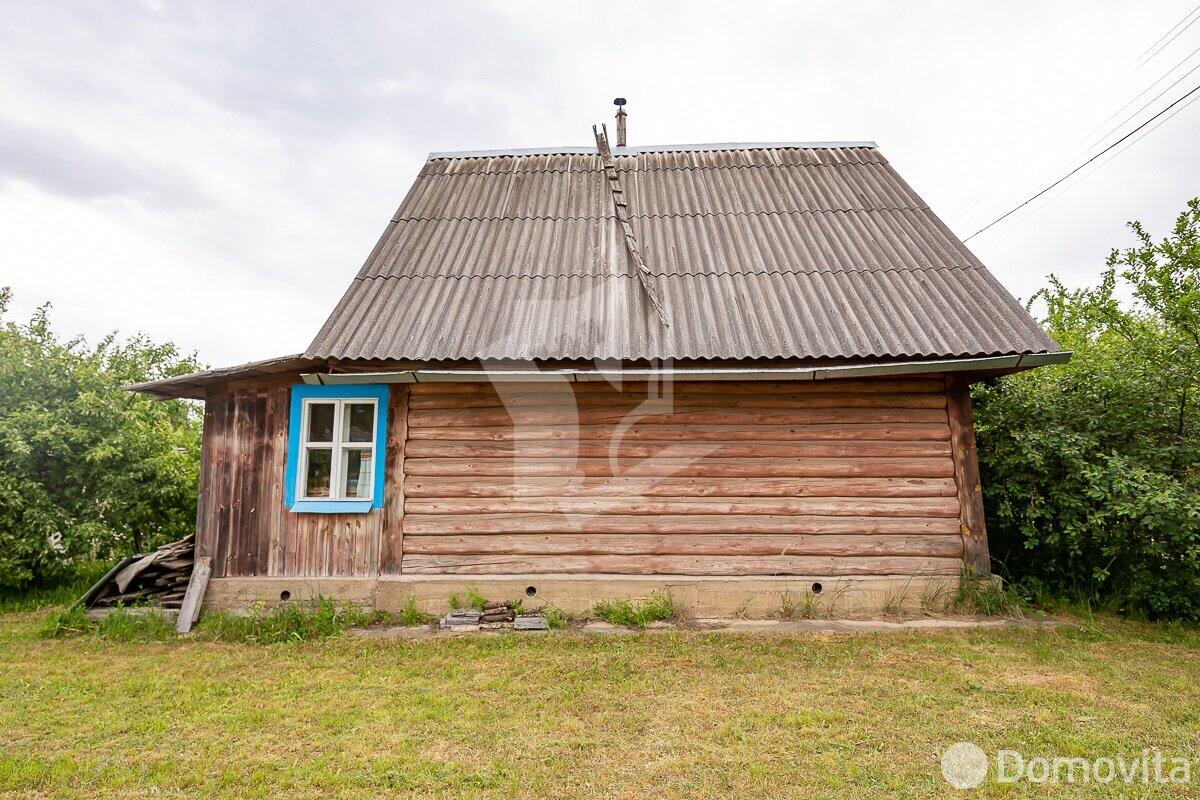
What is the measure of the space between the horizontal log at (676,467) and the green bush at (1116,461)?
1.33 metres

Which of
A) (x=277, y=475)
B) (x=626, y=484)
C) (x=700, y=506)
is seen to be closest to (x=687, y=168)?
(x=626, y=484)

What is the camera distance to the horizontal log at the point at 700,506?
6.66 meters

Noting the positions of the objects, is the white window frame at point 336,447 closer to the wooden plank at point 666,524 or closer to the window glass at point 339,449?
the window glass at point 339,449

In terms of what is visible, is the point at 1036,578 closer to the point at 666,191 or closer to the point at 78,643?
the point at 666,191

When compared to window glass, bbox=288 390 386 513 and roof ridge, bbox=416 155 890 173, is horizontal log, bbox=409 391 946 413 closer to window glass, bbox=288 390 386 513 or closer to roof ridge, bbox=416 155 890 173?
window glass, bbox=288 390 386 513

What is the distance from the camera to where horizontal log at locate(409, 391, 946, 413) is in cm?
680

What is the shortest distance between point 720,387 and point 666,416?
2.34 ft

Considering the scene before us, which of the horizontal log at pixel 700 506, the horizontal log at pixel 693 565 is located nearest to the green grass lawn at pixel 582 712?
the horizontal log at pixel 693 565

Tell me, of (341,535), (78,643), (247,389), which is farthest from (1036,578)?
(78,643)

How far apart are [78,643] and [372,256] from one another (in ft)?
18.0

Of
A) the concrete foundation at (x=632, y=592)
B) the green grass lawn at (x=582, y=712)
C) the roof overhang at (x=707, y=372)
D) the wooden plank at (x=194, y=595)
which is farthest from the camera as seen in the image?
the concrete foundation at (x=632, y=592)

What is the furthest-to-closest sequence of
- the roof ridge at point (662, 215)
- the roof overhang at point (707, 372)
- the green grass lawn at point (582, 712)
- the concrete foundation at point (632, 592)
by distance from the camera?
1. the roof ridge at point (662, 215)
2. the concrete foundation at point (632, 592)
3. the roof overhang at point (707, 372)
4. the green grass lawn at point (582, 712)

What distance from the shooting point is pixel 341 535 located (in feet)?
21.6

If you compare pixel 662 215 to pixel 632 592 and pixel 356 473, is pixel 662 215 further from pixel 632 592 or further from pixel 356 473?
pixel 356 473
